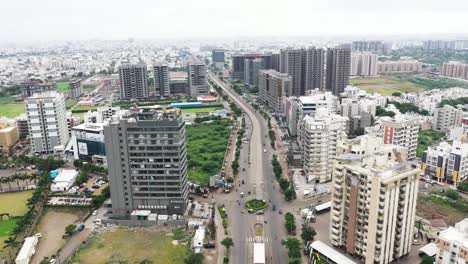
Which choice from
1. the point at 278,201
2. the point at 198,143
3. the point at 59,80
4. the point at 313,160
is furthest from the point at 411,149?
the point at 59,80

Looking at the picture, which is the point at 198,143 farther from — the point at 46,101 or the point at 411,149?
the point at 411,149

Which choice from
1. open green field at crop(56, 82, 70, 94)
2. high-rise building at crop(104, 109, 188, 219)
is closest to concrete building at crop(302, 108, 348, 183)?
high-rise building at crop(104, 109, 188, 219)

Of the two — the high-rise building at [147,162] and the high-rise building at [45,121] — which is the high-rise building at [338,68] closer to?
the high-rise building at [45,121]

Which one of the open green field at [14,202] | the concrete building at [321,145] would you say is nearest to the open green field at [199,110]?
the concrete building at [321,145]

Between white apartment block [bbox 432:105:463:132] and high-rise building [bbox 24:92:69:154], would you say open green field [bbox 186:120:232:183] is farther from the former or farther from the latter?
white apartment block [bbox 432:105:463:132]

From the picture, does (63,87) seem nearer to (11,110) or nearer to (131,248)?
(11,110)

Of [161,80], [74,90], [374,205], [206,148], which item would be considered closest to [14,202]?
[206,148]
